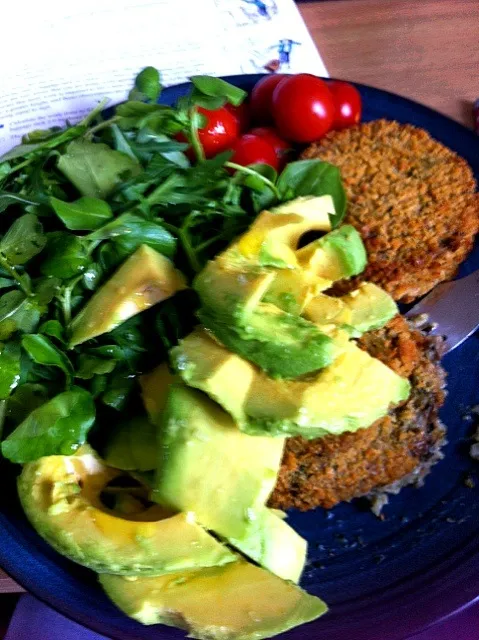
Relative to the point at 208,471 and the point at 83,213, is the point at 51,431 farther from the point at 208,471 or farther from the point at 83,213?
the point at 83,213

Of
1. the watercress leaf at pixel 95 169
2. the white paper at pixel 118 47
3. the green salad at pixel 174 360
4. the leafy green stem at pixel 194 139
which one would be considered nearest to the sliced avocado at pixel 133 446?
the green salad at pixel 174 360

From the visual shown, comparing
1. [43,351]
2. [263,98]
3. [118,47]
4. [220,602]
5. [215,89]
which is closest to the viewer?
[220,602]

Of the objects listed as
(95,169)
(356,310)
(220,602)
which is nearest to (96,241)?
(95,169)

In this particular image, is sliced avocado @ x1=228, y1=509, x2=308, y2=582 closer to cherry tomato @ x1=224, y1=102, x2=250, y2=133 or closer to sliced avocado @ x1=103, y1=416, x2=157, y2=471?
sliced avocado @ x1=103, y1=416, x2=157, y2=471

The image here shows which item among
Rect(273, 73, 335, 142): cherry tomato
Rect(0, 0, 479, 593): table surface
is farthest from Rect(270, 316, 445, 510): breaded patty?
Rect(0, 0, 479, 593): table surface

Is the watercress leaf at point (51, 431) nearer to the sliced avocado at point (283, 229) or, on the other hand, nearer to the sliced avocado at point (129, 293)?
the sliced avocado at point (129, 293)
